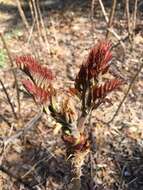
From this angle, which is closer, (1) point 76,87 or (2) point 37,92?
(2) point 37,92

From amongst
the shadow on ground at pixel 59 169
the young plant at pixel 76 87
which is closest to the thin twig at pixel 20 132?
the shadow on ground at pixel 59 169

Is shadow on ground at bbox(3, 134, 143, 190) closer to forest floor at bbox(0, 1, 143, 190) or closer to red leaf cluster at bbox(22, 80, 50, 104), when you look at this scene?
forest floor at bbox(0, 1, 143, 190)

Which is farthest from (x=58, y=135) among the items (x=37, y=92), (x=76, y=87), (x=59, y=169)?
(x=37, y=92)

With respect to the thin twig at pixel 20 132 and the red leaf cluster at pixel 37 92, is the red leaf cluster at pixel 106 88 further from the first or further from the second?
the thin twig at pixel 20 132

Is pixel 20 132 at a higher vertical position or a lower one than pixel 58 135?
higher

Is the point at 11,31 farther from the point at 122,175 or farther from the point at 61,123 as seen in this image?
the point at 61,123

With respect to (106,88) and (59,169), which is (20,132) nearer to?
(59,169)
